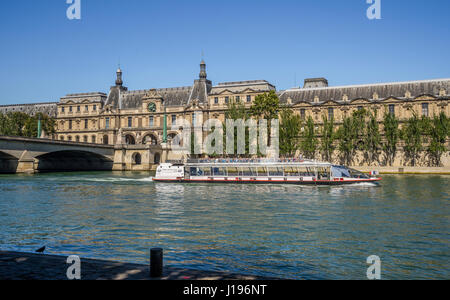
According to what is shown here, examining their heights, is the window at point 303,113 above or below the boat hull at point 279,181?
above

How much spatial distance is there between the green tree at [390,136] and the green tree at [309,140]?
1376cm

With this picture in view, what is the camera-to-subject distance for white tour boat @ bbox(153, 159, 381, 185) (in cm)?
5516

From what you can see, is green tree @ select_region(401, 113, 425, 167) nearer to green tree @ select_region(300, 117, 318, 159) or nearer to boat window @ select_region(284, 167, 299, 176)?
green tree @ select_region(300, 117, 318, 159)

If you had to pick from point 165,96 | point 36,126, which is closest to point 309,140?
point 165,96

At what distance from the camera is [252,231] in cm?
2392

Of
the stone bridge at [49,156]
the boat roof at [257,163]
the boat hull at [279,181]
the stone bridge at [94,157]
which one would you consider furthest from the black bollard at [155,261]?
the stone bridge at [94,157]

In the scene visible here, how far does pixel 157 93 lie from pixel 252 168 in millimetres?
65630

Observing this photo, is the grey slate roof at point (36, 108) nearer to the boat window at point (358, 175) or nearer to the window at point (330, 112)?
the window at point (330, 112)

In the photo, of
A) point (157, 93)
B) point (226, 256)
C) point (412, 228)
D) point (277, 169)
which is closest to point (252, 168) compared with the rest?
point (277, 169)

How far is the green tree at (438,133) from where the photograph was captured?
82.0 metres

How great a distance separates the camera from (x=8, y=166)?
246 feet

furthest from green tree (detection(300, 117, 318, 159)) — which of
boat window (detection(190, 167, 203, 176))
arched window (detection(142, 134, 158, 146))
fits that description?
arched window (detection(142, 134, 158, 146))

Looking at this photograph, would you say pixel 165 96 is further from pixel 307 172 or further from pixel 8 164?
pixel 307 172
